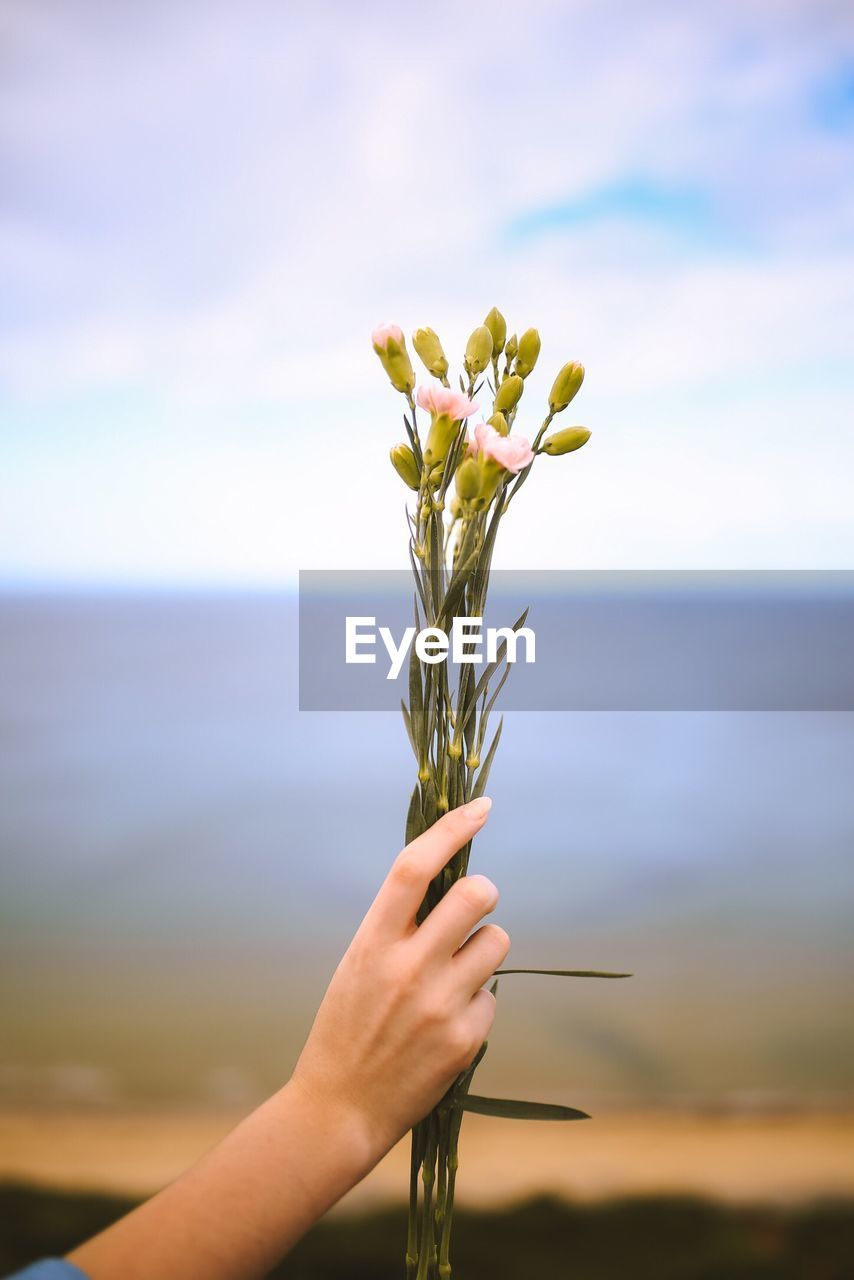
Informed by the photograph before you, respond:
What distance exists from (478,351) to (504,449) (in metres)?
0.11

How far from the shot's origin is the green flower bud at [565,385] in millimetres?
568

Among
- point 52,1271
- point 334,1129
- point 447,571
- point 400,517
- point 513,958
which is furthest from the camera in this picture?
point 513,958

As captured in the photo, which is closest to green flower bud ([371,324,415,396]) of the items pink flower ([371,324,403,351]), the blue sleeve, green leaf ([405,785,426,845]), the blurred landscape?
pink flower ([371,324,403,351])

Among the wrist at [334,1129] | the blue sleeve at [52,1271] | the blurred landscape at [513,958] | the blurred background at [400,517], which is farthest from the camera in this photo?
the blurred background at [400,517]

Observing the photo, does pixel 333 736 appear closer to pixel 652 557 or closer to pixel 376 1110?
pixel 652 557

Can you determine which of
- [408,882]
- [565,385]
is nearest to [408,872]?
[408,882]

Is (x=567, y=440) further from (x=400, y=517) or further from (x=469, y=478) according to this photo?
(x=400, y=517)

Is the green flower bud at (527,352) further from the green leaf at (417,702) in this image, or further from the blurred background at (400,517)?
the blurred background at (400,517)

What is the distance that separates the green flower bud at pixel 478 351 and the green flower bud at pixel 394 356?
0.14 ft

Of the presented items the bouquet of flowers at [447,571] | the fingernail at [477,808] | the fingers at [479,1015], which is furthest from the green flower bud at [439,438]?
the fingers at [479,1015]

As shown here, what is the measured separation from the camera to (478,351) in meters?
0.57

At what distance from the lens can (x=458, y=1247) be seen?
3.52 feet

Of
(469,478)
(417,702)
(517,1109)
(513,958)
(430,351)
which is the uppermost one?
(430,351)

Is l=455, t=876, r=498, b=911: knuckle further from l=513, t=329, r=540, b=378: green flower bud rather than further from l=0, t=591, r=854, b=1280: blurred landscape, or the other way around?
l=0, t=591, r=854, b=1280: blurred landscape
